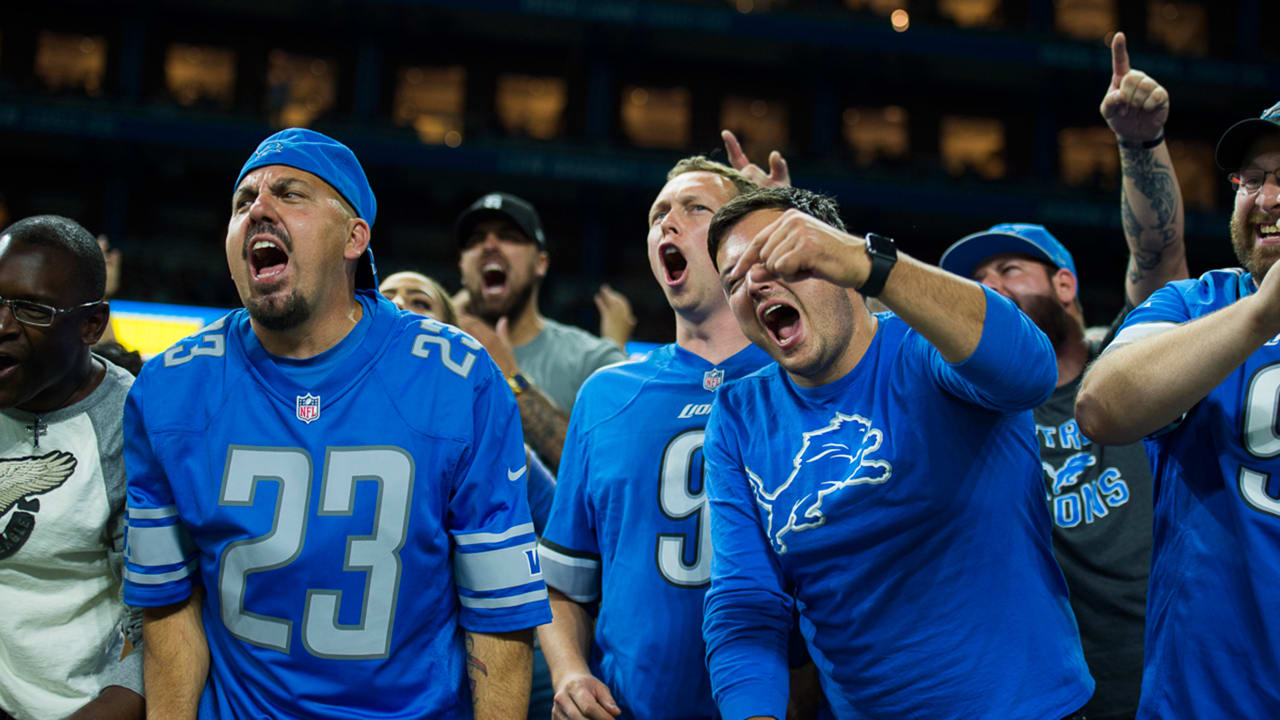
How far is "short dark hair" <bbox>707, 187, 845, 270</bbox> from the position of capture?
92.4 inches

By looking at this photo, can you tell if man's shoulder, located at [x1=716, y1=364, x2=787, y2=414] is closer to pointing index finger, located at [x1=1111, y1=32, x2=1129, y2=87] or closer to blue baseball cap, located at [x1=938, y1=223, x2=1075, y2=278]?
pointing index finger, located at [x1=1111, y1=32, x2=1129, y2=87]

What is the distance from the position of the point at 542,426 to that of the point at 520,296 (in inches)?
49.8

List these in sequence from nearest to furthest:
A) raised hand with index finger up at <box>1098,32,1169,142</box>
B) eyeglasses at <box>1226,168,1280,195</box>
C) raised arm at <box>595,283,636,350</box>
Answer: eyeglasses at <box>1226,168,1280,195</box>, raised hand with index finger up at <box>1098,32,1169,142</box>, raised arm at <box>595,283,636,350</box>

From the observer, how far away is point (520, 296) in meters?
4.88

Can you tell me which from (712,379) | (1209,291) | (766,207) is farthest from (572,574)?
(1209,291)

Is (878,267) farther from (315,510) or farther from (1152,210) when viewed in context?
(1152,210)

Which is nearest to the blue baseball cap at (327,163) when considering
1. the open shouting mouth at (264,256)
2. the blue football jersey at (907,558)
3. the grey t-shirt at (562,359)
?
the open shouting mouth at (264,256)

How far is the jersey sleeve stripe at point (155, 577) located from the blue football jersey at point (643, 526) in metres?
0.99

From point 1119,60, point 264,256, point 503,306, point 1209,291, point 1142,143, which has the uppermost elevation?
point 1119,60

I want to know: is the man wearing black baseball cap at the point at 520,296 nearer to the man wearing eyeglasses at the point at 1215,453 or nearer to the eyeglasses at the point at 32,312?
the eyeglasses at the point at 32,312

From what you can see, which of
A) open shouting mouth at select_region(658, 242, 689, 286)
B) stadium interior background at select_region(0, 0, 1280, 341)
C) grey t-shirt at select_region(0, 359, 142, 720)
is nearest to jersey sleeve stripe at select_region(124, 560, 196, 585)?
grey t-shirt at select_region(0, 359, 142, 720)

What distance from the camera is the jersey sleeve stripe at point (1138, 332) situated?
7.18 ft

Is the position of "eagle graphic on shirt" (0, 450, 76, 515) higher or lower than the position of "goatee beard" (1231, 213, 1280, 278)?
lower

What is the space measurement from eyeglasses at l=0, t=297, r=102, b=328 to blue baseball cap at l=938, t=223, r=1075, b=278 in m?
2.76
